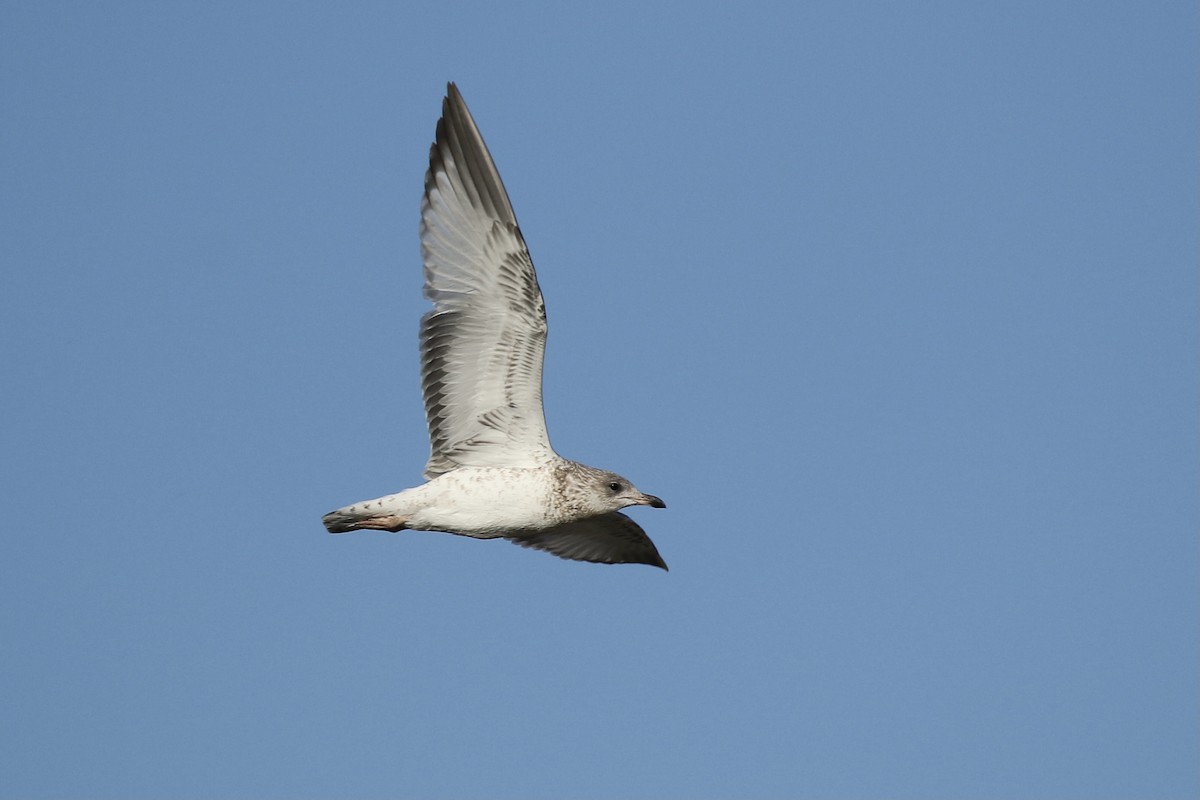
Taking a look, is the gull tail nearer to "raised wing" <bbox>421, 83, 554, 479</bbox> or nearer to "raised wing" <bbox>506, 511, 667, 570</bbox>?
"raised wing" <bbox>421, 83, 554, 479</bbox>

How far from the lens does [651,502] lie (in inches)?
590

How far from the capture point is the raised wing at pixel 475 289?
14.1m

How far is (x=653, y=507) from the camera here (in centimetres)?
1500

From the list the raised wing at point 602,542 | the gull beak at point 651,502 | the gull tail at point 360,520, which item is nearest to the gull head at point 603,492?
the gull beak at point 651,502

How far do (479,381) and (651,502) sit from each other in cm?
207

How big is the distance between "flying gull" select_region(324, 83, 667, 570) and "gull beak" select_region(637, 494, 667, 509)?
47mm

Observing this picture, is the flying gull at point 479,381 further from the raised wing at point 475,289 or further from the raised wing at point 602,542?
the raised wing at point 602,542

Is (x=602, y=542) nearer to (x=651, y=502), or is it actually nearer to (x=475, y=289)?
(x=651, y=502)

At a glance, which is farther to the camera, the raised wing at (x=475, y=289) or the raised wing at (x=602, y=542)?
the raised wing at (x=602, y=542)

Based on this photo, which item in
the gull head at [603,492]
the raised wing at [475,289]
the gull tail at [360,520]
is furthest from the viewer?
the gull head at [603,492]

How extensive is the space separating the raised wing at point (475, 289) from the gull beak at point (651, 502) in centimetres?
131

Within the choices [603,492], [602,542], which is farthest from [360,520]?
[602,542]

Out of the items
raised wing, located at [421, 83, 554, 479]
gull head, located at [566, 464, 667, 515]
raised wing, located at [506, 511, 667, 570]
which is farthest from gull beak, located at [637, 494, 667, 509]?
raised wing, located at [506, 511, 667, 570]

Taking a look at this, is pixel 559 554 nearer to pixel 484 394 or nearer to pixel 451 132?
pixel 484 394
